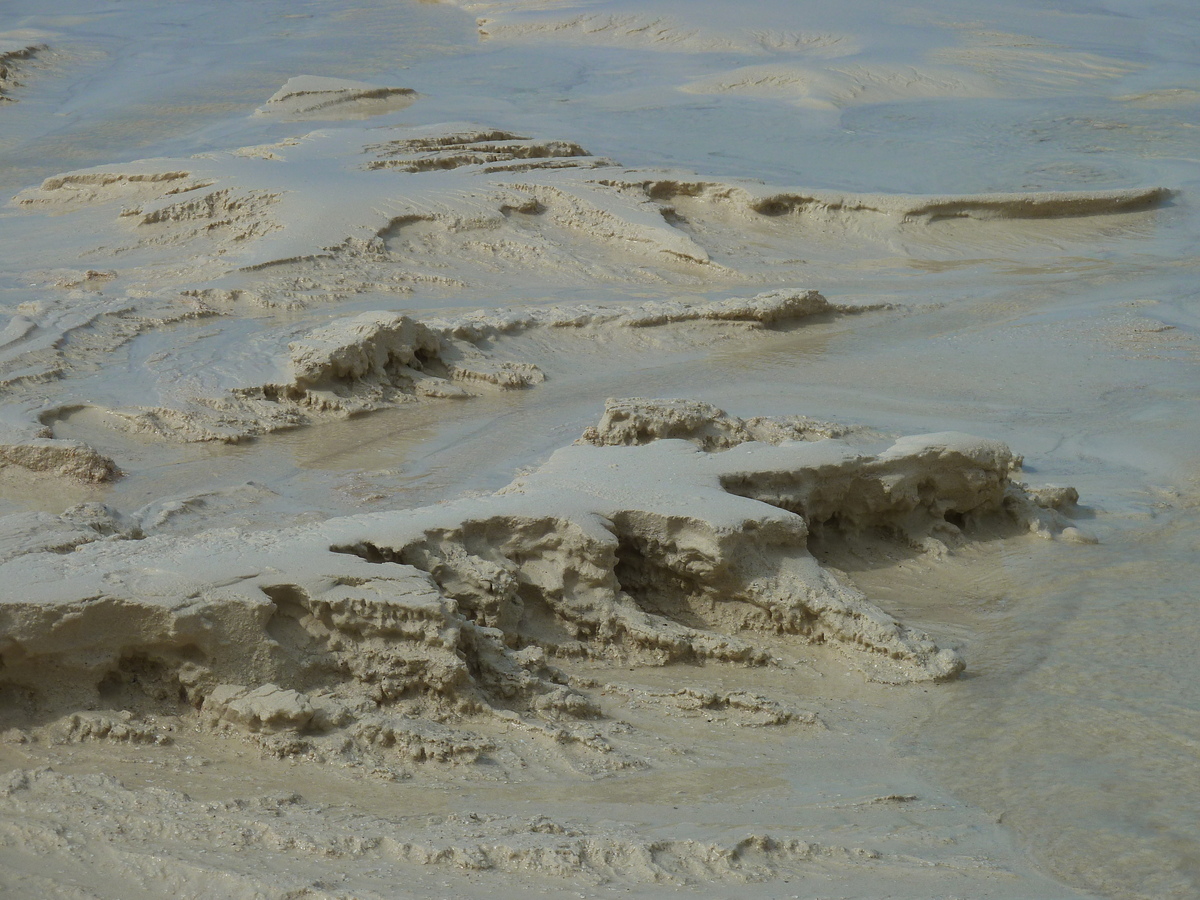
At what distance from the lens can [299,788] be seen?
2.94 metres

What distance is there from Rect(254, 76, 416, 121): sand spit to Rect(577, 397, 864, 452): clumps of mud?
9.18 m

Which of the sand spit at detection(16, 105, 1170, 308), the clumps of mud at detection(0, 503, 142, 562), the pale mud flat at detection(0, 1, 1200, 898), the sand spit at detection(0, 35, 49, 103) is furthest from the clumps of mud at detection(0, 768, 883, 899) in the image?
the sand spit at detection(0, 35, 49, 103)

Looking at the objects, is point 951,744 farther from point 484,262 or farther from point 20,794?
point 484,262

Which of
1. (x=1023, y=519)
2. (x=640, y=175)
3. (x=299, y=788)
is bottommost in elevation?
(x=1023, y=519)

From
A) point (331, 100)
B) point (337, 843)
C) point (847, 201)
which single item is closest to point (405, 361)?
point (337, 843)

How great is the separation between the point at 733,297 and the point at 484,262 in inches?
72.1

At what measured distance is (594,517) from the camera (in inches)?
162

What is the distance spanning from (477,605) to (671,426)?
199 centimetres

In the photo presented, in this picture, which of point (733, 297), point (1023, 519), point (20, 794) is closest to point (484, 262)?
point (733, 297)

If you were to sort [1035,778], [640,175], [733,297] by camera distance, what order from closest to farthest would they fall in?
1. [1035,778]
2. [733,297]
3. [640,175]

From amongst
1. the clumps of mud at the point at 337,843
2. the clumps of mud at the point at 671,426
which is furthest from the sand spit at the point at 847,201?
the clumps of mud at the point at 337,843

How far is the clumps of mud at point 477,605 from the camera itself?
10.3 ft

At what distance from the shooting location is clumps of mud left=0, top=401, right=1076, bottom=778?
3150mm

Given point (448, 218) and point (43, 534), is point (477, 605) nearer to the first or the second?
point (43, 534)
